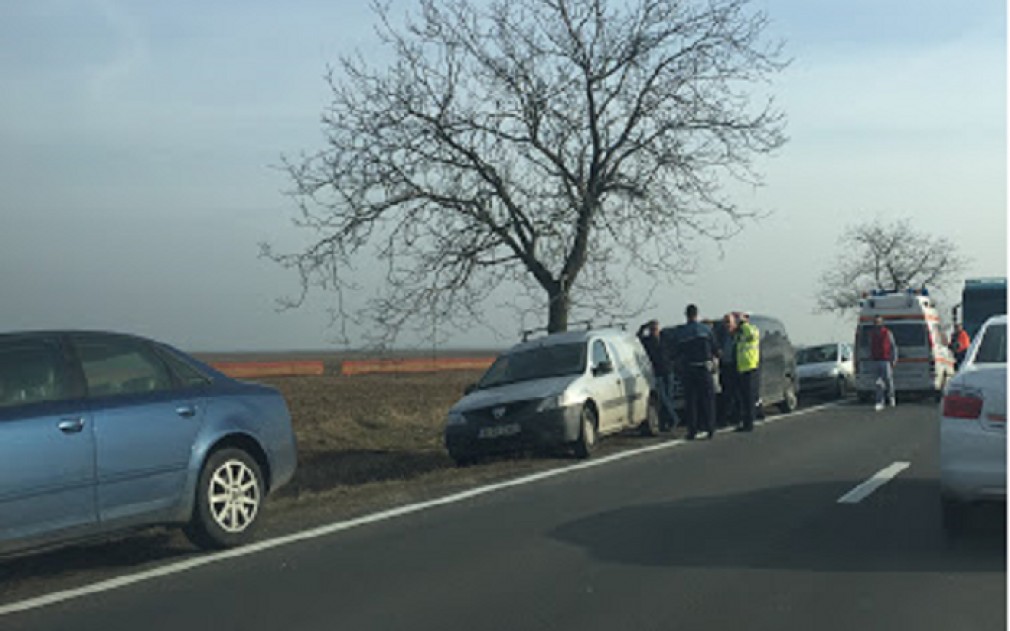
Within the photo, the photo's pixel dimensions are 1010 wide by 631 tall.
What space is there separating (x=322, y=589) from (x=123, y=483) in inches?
63.2

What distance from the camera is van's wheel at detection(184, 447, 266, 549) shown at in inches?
339

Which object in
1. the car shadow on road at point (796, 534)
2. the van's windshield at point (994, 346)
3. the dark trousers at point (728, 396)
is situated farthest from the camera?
the dark trousers at point (728, 396)

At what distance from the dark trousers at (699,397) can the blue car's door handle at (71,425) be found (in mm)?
11409

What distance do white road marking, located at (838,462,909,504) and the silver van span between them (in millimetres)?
3876

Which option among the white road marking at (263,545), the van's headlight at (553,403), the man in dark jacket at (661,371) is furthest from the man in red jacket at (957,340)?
the white road marking at (263,545)

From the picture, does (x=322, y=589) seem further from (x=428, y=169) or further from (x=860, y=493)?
(x=428, y=169)

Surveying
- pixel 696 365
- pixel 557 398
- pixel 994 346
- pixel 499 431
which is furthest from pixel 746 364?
pixel 994 346

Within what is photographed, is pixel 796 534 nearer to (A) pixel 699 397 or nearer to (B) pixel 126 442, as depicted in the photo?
(B) pixel 126 442

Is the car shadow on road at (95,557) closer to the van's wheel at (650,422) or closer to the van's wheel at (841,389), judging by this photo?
the van's wheel at (650,422)

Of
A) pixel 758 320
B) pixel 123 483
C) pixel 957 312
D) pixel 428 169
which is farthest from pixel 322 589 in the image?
pixel 957 312

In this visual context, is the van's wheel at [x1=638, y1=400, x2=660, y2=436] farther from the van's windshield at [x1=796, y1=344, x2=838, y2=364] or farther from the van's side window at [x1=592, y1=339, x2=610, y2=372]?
the van's windshield at [x1=796, y1=344, x2=838, y2=364]

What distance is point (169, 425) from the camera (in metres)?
8.34

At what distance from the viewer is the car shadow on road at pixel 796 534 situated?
7.79 m

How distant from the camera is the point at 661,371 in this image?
20375mm
